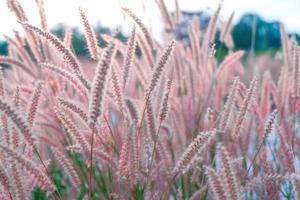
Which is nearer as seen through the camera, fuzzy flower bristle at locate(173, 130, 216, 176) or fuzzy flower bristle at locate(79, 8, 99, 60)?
fuzzy flower bristle at locate(173, 130, 216, 176)

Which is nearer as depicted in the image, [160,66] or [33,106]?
[160,66]

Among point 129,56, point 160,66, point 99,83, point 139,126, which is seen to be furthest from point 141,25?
point 99,83

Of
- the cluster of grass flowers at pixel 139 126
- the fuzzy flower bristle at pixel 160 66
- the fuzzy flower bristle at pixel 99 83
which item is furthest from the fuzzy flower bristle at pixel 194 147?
the fuzzy flower bristle at pixel 99 83

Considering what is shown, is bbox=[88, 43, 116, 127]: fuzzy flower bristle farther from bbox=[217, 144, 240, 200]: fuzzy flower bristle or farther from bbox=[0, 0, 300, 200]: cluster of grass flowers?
bbox=[217, 144, 240, 200]: fuzzy flower bristle

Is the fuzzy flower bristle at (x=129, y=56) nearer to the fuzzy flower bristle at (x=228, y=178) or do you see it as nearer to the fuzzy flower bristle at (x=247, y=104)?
the fuzzy flower bristle at (x=247, y=104)

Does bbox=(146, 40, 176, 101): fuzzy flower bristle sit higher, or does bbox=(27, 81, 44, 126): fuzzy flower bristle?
bbox=(146, 40, 176, 101): fuzzy flower bristle

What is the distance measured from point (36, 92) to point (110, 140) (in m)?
0.41

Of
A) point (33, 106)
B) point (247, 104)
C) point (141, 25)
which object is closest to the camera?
point (33, 106)

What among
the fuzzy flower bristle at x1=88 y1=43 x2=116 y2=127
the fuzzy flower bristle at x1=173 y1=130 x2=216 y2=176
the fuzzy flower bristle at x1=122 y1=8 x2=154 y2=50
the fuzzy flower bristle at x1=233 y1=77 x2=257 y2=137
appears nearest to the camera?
the fuzzy flower bristle at x1=88 y1=43 x2=116 y2=127

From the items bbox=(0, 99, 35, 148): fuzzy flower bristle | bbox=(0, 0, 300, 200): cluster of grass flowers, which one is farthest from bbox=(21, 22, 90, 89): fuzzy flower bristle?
bbox=(0, 99, 35, 148): fuzzy flower bristle

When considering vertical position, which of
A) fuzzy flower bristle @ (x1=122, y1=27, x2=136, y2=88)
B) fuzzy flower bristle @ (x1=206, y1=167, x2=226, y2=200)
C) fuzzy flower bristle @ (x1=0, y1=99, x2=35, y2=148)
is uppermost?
Answer: fuzzy flower bristle @ (x1=122, y1=27, x2=136, y2=88)

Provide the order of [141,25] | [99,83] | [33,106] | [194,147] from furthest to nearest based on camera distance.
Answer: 1. [141,25]
2. [33,106]
3. [194,147]
4. [99,83]

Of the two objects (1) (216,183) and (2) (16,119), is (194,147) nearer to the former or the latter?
(1) (216,183)

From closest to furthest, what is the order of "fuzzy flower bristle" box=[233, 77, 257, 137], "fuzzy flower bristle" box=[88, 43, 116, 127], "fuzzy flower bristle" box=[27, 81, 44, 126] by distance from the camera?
"fuzzy flower bristle" box=[88, 43, 116, 127] → "fuzzy flower bristle" box=[27, 81, 44, 126] → "fuzzy flower bristle" box=[233, 77, 257, 137]
